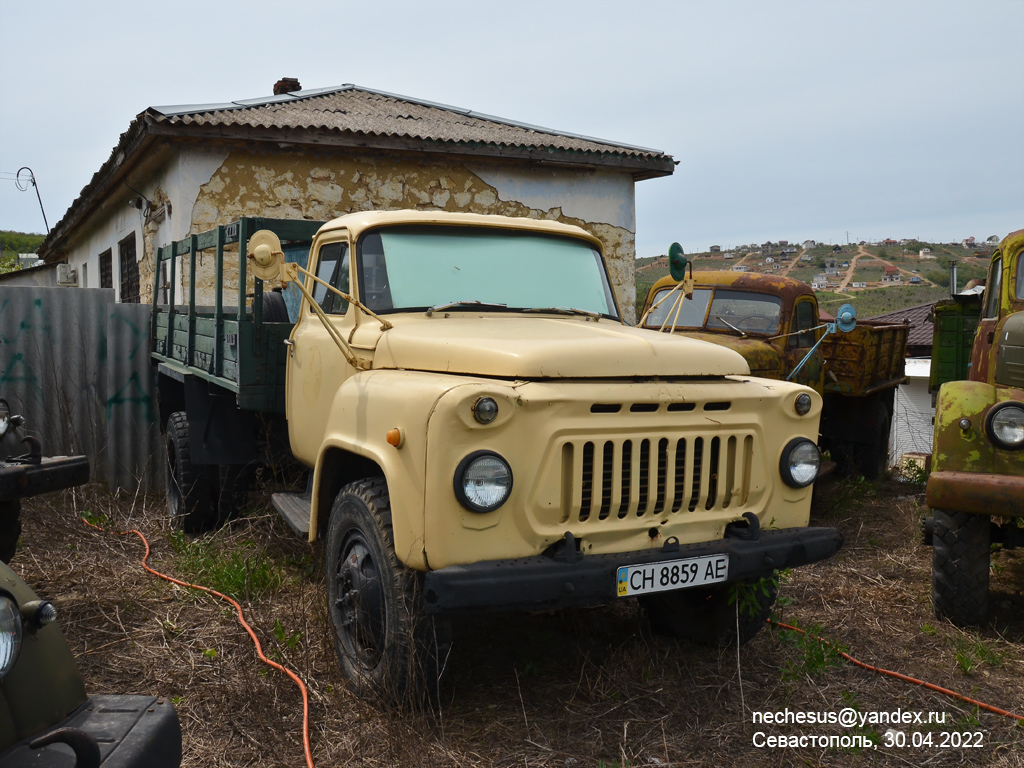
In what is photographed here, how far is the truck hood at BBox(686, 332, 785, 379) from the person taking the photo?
261 inches

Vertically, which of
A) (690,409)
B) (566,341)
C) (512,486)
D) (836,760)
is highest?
(566,341)

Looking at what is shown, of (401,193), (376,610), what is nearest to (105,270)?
A: (401,193)

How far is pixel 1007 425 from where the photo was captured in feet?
13.5

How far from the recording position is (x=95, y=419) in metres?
7.11

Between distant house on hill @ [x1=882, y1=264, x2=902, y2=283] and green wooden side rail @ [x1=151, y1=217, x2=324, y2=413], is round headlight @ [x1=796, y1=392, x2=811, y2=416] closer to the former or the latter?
green wooden side rail @ [x1=151, y1=217, x2=324, y2=413]

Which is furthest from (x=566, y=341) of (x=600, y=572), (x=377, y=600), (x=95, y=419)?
(x=95, y=419)

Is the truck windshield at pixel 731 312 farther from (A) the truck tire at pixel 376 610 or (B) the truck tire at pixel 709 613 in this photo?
(A) the truck tire at pixel 376 610

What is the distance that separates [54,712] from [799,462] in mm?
2711

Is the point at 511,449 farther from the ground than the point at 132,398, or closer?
farther from the ground

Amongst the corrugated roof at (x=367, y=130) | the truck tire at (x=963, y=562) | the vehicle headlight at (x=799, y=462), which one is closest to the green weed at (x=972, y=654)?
the truck tire at (x=963, y=562)

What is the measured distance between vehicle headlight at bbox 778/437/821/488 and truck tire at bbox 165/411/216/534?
3949 mm

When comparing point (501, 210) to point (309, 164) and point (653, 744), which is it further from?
point (653, 744)

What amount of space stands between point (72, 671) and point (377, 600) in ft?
4.00

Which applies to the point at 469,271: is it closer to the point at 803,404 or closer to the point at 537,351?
the point at 537,351
